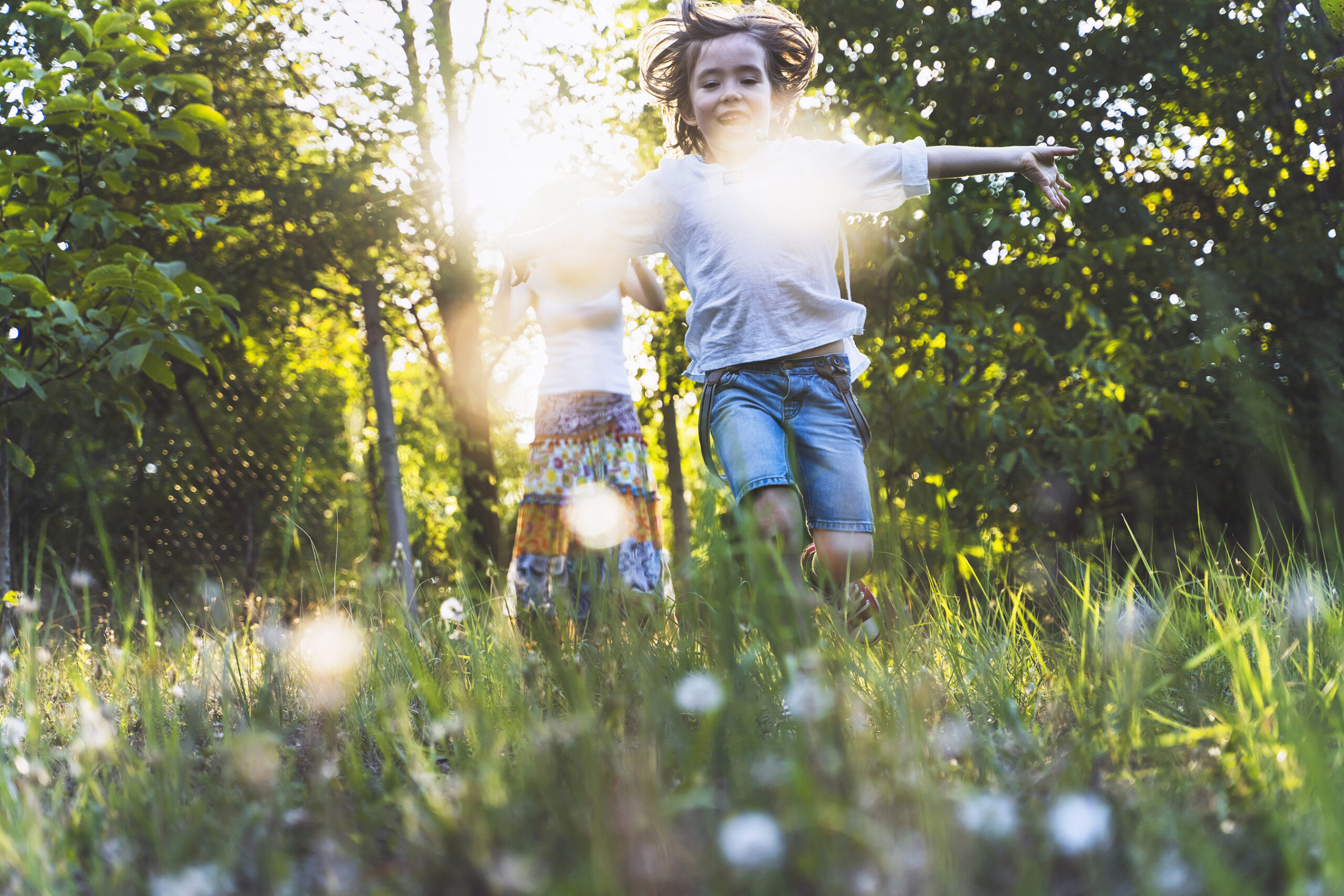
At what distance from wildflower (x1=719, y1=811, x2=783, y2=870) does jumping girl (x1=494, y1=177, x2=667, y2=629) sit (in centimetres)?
269

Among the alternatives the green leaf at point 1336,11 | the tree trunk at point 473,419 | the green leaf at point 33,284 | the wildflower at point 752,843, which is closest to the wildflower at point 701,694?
the wildflower at point 752,843

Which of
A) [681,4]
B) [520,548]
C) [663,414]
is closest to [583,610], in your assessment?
[520,548]

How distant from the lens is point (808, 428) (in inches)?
91.3

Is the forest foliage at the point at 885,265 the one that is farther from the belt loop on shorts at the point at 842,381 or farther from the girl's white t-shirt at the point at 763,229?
the girl's white t-shirt at the point at 763,229

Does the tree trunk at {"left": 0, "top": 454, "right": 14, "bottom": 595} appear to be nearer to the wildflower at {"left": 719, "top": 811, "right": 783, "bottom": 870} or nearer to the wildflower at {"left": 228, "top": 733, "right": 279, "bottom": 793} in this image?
the wildflower at {"left": 228, "top": 733, "right": 279, "bottom": 793}

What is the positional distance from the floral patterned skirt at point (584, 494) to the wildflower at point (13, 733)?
6.53 feet

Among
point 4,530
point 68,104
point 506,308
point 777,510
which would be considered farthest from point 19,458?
point 777,510

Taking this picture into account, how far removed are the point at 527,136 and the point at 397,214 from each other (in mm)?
980

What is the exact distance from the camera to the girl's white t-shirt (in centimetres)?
232

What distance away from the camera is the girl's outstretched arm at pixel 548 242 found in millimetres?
2512

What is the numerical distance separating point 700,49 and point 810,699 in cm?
208

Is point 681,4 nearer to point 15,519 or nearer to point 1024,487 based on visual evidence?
point 1024,487

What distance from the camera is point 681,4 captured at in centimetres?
257

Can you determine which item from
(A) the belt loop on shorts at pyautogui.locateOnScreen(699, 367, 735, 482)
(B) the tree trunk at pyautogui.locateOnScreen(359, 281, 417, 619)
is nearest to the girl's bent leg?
(A) the belt loop on shorts at pyautogui.locateOnScreen(699, 367, 735, 482)
